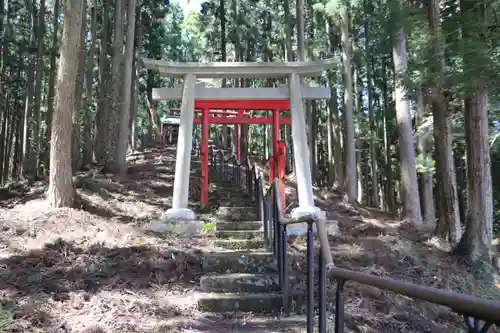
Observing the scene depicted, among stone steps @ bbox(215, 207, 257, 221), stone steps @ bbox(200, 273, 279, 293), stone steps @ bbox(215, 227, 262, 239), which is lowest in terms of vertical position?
stone steps @ bbox(200, 273, 279, 293)

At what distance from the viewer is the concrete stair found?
5.02 meters

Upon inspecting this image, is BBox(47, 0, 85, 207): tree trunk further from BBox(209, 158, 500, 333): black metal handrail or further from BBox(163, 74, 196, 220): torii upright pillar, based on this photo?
BBox(209, 158, 500, 333): black metal handrail

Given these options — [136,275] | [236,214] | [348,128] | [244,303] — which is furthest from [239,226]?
[348,128]

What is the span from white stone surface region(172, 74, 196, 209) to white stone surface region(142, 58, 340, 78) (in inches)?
8.8

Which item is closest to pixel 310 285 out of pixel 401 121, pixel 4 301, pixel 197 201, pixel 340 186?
pixel 4 301

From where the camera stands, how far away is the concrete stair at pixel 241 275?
5023 mm

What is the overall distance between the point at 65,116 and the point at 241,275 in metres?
4.92

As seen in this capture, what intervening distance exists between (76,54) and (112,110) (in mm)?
4588

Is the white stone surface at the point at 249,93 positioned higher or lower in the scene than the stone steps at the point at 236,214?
higher

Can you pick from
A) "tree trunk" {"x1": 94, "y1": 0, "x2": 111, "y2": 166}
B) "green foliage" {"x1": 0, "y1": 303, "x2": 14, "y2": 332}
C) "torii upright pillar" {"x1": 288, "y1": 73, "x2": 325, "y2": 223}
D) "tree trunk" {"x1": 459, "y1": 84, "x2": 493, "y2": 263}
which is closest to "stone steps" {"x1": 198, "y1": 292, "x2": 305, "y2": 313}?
"green foliage" {"x1": 0, "y1": 303, "x2": 14, "y2": 332}

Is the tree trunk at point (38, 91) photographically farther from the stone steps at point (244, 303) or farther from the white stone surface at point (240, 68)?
the stone steps at point (244, 303)

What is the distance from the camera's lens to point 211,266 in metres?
6.14

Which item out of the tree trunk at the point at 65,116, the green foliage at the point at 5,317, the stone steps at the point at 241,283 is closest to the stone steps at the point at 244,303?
the stone steps at the point at 241,283

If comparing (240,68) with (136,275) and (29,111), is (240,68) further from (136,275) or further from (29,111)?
(29,111)
